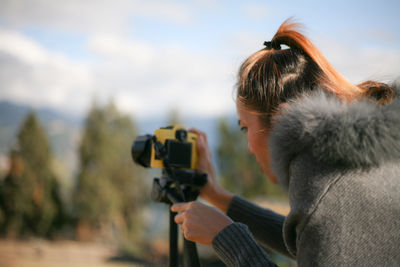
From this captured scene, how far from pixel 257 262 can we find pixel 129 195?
9.46 m

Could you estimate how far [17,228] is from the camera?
7781 mm

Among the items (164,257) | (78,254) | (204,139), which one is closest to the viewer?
(204,139)

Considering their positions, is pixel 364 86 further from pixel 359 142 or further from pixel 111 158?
pixel 111 158

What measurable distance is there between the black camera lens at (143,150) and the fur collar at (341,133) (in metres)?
0.57

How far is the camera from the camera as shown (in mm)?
1258

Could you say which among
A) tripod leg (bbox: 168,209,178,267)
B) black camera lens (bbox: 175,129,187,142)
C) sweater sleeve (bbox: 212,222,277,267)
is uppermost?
black camera lens (bbox: 175,129,187,142)

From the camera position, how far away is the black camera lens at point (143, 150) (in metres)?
1.29

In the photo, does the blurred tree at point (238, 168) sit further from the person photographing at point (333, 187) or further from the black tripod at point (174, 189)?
the person photographing at point (333, 187)

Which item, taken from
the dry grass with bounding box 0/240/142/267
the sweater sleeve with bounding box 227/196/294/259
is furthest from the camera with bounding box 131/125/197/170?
the dry grass with bounding box 0/240/142/267

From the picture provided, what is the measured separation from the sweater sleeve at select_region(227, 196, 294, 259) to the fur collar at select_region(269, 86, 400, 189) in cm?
62

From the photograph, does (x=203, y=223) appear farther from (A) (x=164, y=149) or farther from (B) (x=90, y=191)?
(B) (x=90, y=191)

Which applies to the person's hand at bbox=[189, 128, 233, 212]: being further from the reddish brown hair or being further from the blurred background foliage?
the blurred background foliage

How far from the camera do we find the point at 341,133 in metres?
0.79

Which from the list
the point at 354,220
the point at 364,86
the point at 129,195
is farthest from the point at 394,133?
the point at 129,195
